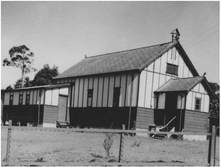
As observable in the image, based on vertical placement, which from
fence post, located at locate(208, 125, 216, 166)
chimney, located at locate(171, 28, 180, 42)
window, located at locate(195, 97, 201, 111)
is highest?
chimney, located at locate(171, 28, 180, 42)

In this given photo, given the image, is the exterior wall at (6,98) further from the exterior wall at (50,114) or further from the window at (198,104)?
the window at (198,104)

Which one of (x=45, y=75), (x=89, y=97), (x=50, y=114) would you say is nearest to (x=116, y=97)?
(x=89, y=97)

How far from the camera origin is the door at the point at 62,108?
30.4m

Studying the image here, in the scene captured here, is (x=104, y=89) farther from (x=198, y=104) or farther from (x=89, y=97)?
(x=198, y=104)

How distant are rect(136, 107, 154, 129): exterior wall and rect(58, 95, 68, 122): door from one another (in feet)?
31.1

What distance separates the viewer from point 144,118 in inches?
961

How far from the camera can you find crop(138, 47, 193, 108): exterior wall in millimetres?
24469

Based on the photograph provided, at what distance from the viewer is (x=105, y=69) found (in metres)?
27.7

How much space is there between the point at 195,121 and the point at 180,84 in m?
3.15

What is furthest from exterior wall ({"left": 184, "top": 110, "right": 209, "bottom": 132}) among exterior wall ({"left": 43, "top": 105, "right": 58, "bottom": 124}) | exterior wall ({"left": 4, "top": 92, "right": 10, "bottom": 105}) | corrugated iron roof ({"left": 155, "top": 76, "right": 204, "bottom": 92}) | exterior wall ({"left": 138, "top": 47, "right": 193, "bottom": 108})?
exterior wall ({"left": 4, "top": 92, "right": 10, "bottom": 105})

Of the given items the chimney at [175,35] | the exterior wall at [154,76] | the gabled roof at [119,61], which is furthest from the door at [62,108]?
the chimney at [175,35]

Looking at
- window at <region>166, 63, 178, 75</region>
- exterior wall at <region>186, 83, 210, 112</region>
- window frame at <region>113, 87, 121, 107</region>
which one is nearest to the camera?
exterior wall at <region>186, 83, 210, 112</region>

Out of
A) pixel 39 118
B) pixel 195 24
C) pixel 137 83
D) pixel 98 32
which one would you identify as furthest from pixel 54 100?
pixel 195 24

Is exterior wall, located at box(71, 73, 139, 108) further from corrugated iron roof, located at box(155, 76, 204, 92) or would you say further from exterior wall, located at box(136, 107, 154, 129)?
corrugated iron roof, located at box(155, 76, 204, 92)
